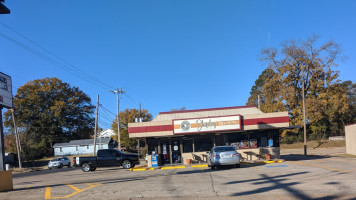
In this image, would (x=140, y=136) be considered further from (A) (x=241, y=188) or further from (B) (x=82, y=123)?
(B) (x=82, y=123)

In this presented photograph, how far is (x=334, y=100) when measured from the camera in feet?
154

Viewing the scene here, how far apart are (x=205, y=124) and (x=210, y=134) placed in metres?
1.76

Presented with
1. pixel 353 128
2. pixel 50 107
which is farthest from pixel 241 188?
pixel 50 107

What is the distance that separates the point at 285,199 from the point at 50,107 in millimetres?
63140

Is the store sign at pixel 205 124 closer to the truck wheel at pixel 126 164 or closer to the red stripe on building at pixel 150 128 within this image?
the red stripe on building at pixel 150 128

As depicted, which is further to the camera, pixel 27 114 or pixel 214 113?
pixel 27 114

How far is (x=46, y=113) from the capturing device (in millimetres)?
64625

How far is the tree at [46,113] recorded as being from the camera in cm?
6275

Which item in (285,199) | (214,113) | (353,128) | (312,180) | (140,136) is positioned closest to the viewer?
(285,199)

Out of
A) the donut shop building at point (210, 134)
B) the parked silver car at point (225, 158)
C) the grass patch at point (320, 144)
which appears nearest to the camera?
the parked silver car at point (225, 158)

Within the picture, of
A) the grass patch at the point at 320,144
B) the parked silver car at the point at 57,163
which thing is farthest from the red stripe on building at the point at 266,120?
the parked silver car at the point at 57,163

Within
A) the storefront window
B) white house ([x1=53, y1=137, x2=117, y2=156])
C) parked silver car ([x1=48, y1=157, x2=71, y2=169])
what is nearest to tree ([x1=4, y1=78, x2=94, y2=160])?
white house ([x1=53, y1=137, x2=117, y2=156])

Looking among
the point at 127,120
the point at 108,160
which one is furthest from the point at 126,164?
the point at 127,120

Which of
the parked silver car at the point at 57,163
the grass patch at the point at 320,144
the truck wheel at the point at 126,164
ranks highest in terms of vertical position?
the truck wheel at the point at 126,164
